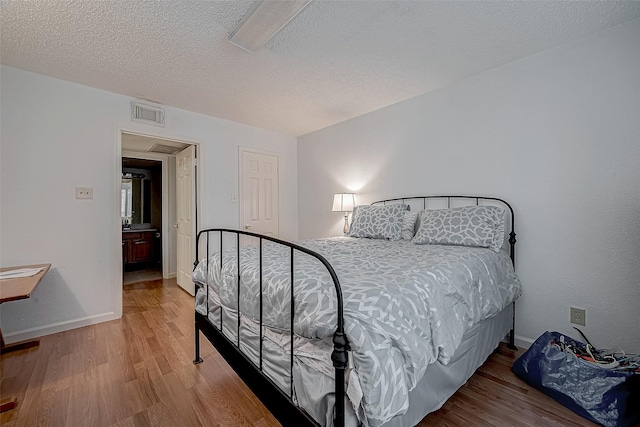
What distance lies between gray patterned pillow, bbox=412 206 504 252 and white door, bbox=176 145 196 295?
110 inches

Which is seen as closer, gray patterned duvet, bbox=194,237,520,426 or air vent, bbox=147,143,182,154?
gray patterned duvet, bbox=194,237,520,426

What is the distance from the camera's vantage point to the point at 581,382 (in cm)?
152

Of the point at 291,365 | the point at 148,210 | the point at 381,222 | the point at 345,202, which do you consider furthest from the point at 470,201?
the point at 148,210

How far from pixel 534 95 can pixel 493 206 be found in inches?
36.3

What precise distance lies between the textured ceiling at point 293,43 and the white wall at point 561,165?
0.18m

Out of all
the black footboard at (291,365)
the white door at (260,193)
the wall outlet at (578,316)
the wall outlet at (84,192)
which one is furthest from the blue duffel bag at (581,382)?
the wall outlet at (84,192)

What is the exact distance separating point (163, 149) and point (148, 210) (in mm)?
2231

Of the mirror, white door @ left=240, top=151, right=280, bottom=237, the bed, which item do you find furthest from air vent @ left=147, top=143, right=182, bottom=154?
the bed

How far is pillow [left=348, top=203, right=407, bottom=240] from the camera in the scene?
8.57 ft

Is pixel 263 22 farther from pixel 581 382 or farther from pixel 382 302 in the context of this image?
pixel 581 382

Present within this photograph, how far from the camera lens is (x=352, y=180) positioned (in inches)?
142

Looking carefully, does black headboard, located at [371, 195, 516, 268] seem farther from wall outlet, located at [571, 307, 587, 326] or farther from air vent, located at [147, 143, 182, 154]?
air vent, located at [147, 143, 182, 154]

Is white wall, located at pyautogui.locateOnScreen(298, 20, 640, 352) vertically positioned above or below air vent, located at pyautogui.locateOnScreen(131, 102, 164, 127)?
below

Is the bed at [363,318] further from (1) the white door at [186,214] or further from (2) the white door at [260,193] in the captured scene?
(2) the white door at [260,193]
